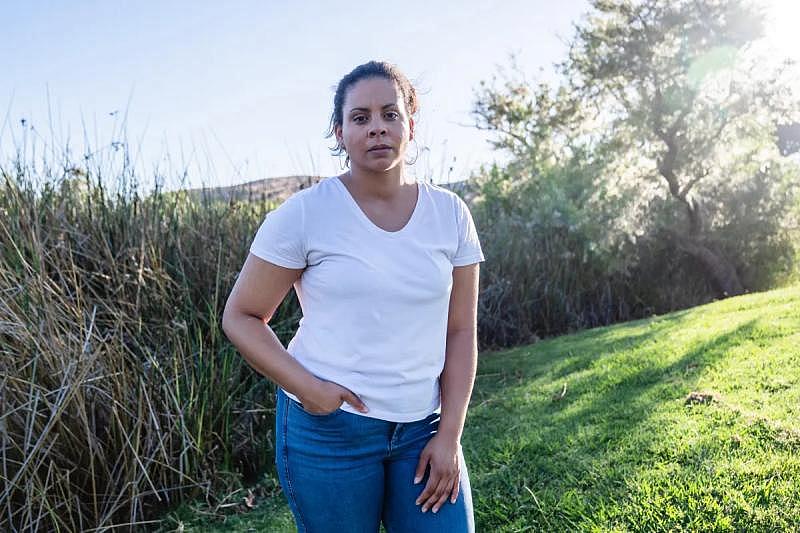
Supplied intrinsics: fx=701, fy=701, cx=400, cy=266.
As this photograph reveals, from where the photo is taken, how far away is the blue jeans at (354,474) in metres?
1.53

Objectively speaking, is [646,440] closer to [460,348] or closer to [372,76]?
[460,348]

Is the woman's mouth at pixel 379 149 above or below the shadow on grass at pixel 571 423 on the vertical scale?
above

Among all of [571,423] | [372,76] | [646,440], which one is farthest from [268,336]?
[571,423]

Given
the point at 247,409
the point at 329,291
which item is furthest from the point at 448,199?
the point at 247,409

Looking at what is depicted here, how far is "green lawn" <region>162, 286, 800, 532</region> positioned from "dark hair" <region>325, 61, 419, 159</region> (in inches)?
72.5

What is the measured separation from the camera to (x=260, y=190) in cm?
524

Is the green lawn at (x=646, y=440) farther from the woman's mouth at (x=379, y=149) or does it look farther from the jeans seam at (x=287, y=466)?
the woman's mouth at (x=379, y=149)

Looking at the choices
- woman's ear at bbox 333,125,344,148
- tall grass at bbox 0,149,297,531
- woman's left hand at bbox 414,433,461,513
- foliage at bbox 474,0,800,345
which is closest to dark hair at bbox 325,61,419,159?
woman's ear at bbox 333,125,344,148

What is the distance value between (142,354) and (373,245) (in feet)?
7.90

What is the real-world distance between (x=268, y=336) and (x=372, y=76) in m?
0.65

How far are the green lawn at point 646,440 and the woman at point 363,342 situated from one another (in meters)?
1.43

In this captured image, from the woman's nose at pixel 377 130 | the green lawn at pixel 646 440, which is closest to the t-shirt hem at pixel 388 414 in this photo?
the woman's nose at pixel 377 130

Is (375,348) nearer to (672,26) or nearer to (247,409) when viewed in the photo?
(247,409)

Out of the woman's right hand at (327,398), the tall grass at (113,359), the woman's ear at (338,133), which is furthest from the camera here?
the tall grass at (113,359)
